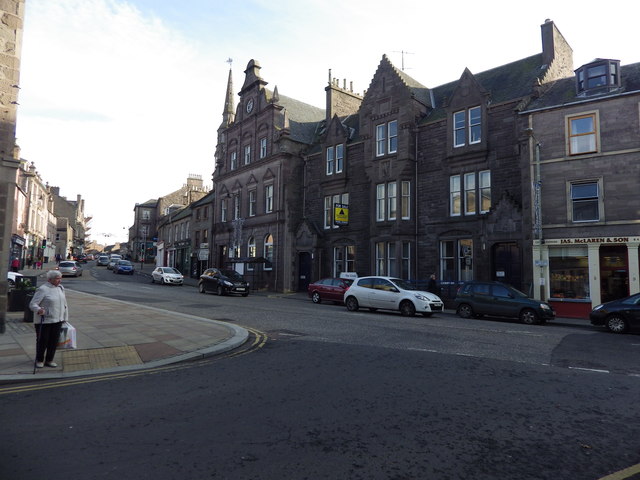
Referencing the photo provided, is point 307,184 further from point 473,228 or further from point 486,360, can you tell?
point 486,360

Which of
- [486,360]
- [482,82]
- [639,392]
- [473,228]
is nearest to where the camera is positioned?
[639,392]

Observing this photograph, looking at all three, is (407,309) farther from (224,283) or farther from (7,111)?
(7,111)

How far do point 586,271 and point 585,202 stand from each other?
10.4 ft

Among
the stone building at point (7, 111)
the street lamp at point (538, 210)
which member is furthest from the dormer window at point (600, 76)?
the stone building at point (7, 111)

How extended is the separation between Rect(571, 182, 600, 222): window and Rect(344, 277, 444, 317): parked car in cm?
797

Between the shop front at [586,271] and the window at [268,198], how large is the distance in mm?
21550

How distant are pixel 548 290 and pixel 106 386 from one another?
1918cm

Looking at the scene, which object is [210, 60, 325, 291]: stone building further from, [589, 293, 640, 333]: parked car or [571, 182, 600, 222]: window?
[589, 293, 640, 333]: parked car

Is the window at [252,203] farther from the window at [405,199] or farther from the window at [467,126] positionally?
the window at [467,126]

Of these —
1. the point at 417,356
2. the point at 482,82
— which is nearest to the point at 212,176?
the point at 482,82

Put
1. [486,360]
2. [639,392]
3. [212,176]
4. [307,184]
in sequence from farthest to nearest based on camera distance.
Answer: [212,176], [307,184], [486,360], [639,392]

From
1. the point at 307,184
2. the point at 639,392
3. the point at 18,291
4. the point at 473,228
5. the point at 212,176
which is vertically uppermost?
the point at 212,176

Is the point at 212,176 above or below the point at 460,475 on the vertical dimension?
above

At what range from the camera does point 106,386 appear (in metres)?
6.12
